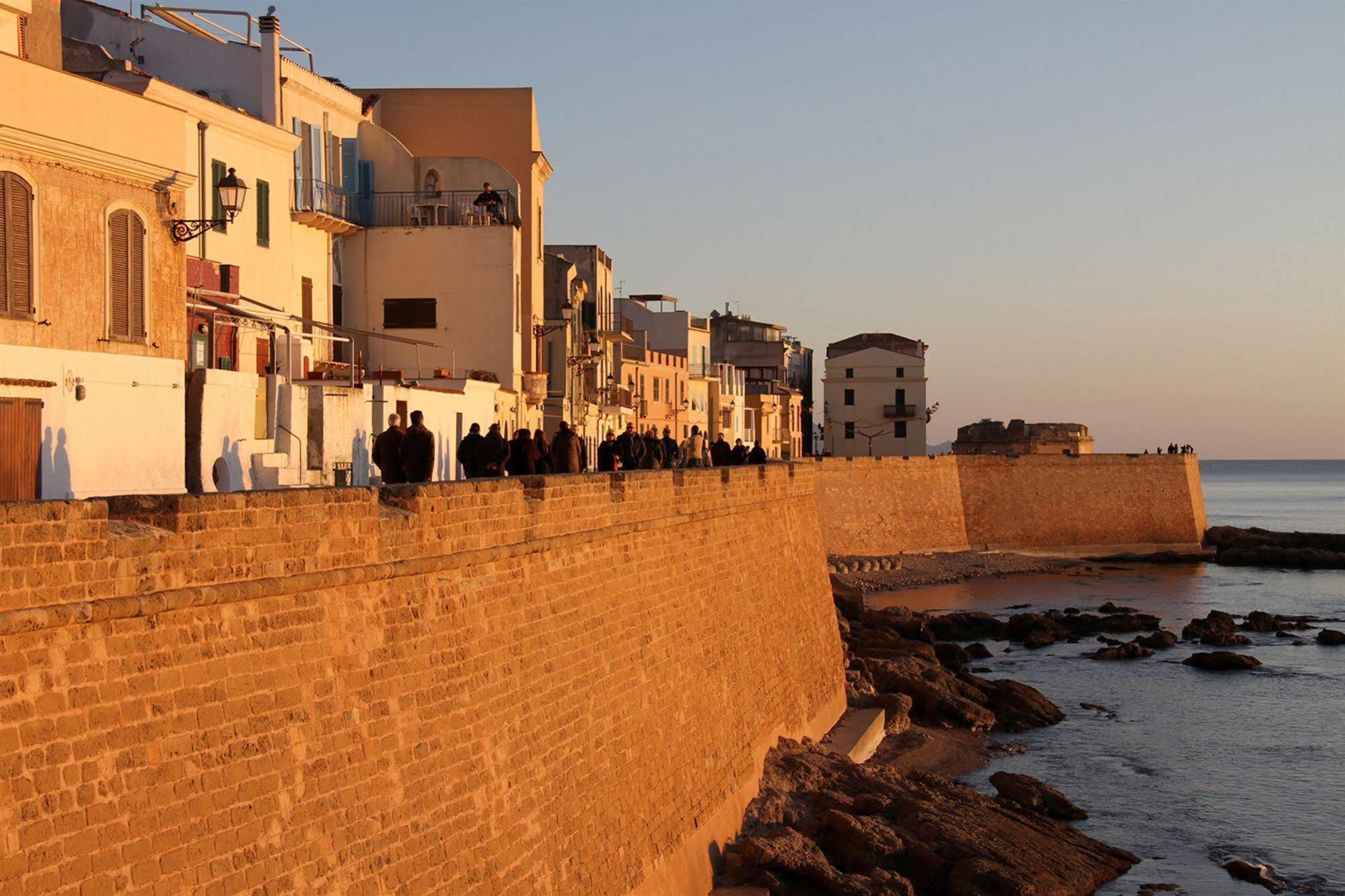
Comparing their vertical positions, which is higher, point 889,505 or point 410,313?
point 410,313

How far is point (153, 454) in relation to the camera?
1397 centimetres

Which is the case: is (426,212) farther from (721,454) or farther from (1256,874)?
(1256,874)

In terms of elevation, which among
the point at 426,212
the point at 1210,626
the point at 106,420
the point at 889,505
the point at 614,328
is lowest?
the point at 1210,626

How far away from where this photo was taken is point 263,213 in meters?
21.3

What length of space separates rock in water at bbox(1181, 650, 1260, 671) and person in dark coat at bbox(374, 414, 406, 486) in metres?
23.2

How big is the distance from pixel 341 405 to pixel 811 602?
24.8ft

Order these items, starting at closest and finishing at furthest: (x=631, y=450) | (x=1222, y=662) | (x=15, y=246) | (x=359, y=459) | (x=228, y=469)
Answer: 1. (x=15, y=246)
2. (x=228, y=469)
3. (x=359, y=459)
4. (x=631, y=450)
5. (x=1222, y=662)

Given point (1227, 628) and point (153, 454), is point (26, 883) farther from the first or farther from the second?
point (1227, 628)

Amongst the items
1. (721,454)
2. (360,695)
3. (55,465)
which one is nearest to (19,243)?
(55,465)

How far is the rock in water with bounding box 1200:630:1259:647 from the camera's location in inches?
1442

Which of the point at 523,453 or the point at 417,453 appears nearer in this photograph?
the point at 417,453

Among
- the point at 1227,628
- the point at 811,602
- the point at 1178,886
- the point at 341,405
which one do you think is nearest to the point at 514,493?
the point at 341,405

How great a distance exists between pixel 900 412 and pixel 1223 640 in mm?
38566

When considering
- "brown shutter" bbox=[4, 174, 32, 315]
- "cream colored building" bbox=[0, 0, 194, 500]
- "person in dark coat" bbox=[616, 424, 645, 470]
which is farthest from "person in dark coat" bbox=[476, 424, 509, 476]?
"brown shutter" bbox=[4, 174, 32, 315]
